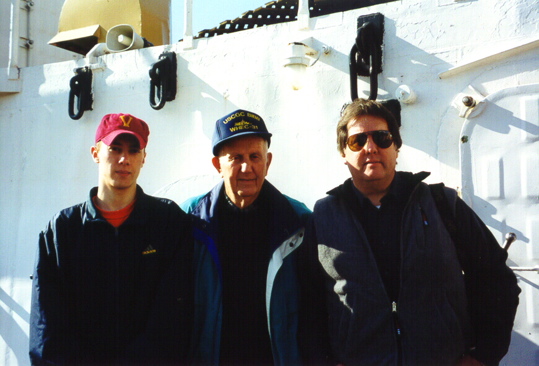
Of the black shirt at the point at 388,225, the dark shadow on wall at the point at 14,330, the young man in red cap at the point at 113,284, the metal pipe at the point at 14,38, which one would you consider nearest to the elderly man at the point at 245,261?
the young man in red cap at the point at 113,284

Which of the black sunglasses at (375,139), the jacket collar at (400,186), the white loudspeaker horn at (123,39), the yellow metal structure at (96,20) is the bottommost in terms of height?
the jacket collar at (400,186)

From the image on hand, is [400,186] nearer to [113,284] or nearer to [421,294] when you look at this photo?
[421,294]

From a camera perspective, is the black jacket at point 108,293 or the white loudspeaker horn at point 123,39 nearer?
the black jacket at point 108,293

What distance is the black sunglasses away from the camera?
2.31 meters

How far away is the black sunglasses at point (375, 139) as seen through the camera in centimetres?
231

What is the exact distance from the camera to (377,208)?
7.55 ft

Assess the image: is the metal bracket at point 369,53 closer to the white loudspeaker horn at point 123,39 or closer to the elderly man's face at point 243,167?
the elderly man's face at point 243,167

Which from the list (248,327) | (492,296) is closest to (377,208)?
(492,296)

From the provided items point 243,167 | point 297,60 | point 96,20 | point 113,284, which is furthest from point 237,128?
point 96,20

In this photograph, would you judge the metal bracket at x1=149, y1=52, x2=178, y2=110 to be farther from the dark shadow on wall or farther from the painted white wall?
the dark shadow on wall

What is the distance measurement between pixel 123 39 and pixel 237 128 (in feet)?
9.19

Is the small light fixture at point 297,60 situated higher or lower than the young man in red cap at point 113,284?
higher

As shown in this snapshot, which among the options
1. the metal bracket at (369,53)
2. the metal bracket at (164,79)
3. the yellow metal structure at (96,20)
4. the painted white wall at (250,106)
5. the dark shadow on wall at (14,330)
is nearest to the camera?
the painted white wall at (250,106)

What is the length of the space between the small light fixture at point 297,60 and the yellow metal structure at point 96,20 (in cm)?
245
